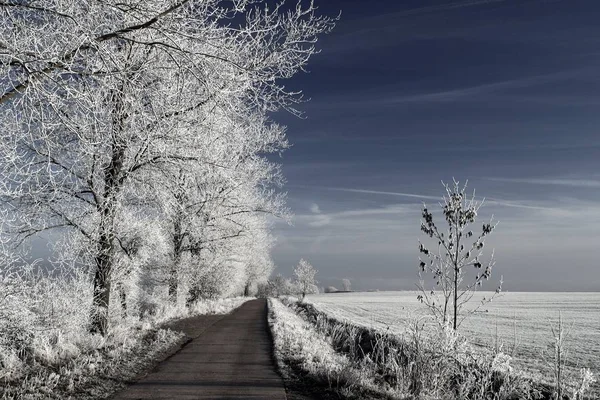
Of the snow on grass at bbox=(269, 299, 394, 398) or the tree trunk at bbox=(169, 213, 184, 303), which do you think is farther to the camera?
the tree trunk at bbox=(169, 213, 184, 303)

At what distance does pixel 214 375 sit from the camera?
895 centimetres

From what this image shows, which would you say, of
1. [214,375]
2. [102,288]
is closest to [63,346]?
[102,288]

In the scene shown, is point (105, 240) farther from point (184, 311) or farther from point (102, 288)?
point (184, 311)

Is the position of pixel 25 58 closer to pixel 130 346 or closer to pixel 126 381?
pixel 126 381

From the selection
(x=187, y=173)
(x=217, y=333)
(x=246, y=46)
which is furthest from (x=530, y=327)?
(x=246, y=46)

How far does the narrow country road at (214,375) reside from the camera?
7.49 meters

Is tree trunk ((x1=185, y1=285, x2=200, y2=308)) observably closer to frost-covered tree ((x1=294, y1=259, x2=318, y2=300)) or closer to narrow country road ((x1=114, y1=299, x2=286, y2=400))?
narrow country road ((x1=114, y1=299, x2=286, y2=400))

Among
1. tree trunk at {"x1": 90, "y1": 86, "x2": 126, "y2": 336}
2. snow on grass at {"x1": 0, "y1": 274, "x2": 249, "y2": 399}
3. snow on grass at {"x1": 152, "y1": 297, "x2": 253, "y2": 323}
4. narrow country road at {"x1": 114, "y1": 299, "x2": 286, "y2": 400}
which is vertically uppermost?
tree trunk at {"x1": 90, "y1": 86, "x2": 126, "y2": 336}

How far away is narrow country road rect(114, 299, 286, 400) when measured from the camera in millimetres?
7492

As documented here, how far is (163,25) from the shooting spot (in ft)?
20.8

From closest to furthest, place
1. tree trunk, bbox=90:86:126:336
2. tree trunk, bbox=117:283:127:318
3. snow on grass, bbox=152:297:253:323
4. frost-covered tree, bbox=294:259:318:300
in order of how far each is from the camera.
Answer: tree trunk, bbox=90:86:126:336 → tree trunk, bbox=117:283:127:318 → snow on grass, bbox=152:297:253:323 → frost-covered tree, bbox=294:259:318:300

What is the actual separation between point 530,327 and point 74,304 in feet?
86.4

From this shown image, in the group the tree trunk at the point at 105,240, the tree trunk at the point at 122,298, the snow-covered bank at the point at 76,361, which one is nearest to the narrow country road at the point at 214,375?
the snow-covered bank at the point at 76,361

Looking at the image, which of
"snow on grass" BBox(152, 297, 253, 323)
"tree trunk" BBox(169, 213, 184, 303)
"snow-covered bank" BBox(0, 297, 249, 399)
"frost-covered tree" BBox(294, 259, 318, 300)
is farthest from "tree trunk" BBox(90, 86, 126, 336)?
"frost-covered tree" BBox(294, 259, 318, 300)
